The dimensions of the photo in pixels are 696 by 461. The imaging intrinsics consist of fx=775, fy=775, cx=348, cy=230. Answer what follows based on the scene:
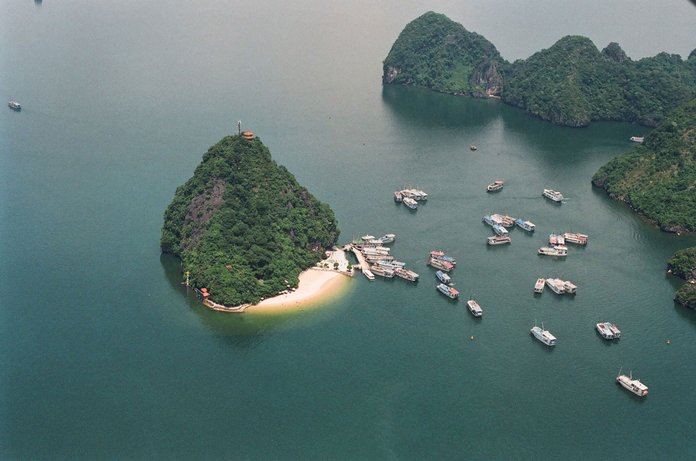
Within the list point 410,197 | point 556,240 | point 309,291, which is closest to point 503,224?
point 556,240

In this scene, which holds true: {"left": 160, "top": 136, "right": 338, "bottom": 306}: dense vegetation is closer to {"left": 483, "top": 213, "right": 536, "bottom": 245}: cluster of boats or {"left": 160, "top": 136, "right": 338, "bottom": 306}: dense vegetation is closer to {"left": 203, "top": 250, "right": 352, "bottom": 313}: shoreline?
{"left": 203, "top": 250, "right": 352, "bottom": 313}: shoreline

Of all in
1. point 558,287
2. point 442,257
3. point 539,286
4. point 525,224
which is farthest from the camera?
point 525,224

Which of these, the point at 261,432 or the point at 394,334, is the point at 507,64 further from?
the point at 261,432

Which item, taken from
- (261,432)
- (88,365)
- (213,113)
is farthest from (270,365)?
(213,113)

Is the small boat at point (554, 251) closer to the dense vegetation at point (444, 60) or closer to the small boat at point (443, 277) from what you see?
the small boat at point (443, 277)

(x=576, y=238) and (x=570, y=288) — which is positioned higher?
(x=576, y=238)

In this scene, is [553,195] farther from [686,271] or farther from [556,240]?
[686,271]
